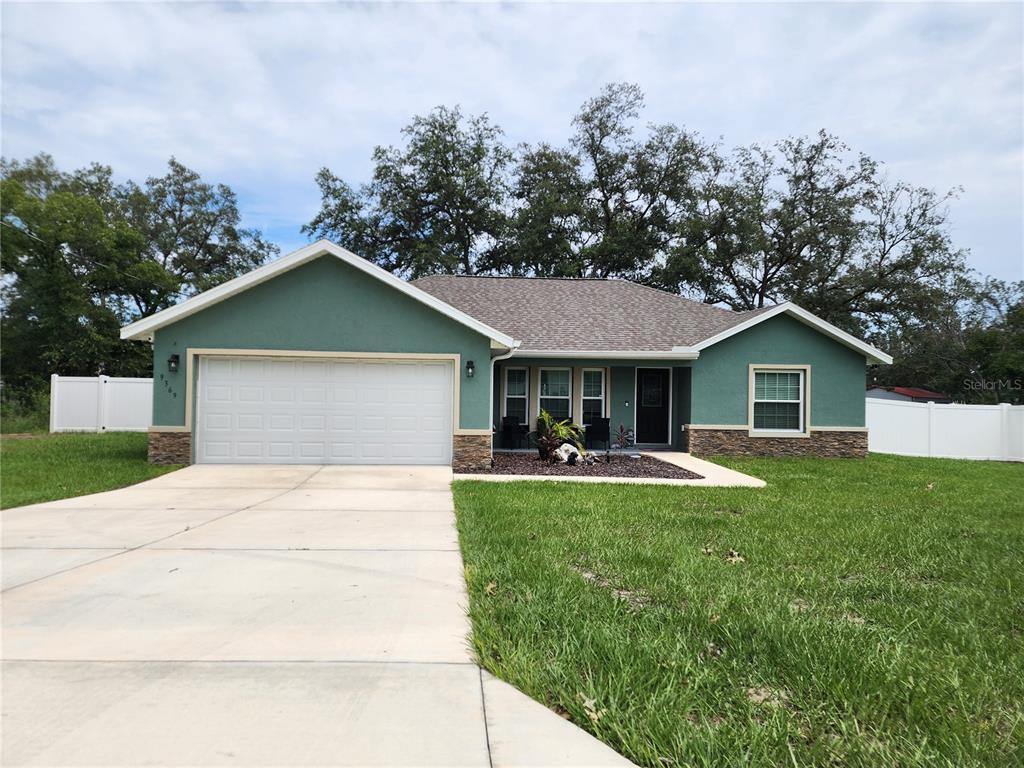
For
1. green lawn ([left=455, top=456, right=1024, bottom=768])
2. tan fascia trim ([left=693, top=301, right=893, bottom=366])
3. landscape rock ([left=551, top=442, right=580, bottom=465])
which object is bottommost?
green lawn ([left=455, top=456, right=1024, bottom=768])

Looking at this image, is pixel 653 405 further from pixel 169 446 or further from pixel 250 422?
pixel 169 446

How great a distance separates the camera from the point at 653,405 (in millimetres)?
16141

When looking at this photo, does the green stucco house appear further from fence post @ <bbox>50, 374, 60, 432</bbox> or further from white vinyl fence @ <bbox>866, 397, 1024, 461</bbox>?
white vinyl fence @ <bbox>866, 397, 1024, 461</bbox>

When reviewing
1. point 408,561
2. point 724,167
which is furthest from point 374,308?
point 724,167

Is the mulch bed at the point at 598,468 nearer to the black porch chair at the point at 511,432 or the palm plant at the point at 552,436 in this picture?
the palm plant at the point at 552,436

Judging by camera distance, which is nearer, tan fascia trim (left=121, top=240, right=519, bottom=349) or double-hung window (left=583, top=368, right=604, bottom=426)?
tan fascia trim (left=121, top=240, right=519, bottom=349)

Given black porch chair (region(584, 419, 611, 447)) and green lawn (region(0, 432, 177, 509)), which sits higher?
black porch chair (region(584, 419, 611, 447))

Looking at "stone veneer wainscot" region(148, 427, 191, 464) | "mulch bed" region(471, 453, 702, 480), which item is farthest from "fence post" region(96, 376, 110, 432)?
"mulch bed" region(471, 453, 702, 480)

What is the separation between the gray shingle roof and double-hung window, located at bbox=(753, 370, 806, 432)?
1730 millimetres

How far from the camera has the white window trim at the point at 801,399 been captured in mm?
14734

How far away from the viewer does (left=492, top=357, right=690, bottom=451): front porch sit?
1534cm

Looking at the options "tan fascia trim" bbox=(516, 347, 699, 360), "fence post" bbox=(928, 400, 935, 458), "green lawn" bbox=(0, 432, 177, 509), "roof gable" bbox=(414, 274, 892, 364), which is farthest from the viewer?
"fence post" bbox=(928, 400, 935, 458)

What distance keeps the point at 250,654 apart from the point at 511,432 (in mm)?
11690

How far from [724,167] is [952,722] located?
3297cm
